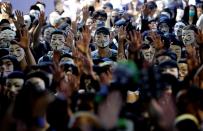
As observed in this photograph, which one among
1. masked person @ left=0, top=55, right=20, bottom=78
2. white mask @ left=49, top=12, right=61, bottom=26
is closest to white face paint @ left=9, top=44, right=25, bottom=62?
masked person @ left=0, top=55, right=20, bottom=78

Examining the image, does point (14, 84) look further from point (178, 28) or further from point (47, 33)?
point (178, 28)

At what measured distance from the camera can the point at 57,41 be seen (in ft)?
26.2

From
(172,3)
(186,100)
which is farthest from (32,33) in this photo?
(186,100)

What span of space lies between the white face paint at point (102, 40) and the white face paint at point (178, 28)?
1.58 m

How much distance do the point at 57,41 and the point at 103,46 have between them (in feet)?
2.67

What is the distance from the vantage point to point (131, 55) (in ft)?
17.1

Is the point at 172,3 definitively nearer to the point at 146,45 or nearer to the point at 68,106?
the point at 146,45

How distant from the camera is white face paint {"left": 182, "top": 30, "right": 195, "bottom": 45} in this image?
777cm

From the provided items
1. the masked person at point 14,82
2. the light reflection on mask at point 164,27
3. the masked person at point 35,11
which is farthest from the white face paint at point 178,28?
the masked person at point 14,82

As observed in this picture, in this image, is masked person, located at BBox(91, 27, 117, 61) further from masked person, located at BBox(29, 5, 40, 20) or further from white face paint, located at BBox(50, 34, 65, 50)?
masked person, located at BBox(29, 5, 40, 20)

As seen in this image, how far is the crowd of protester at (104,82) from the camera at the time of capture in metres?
3.47

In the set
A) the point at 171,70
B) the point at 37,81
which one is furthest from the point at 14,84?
the point at 171,70

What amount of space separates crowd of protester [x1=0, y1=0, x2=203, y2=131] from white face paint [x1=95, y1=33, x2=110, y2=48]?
1cm

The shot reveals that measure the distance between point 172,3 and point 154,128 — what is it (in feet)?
23.3
